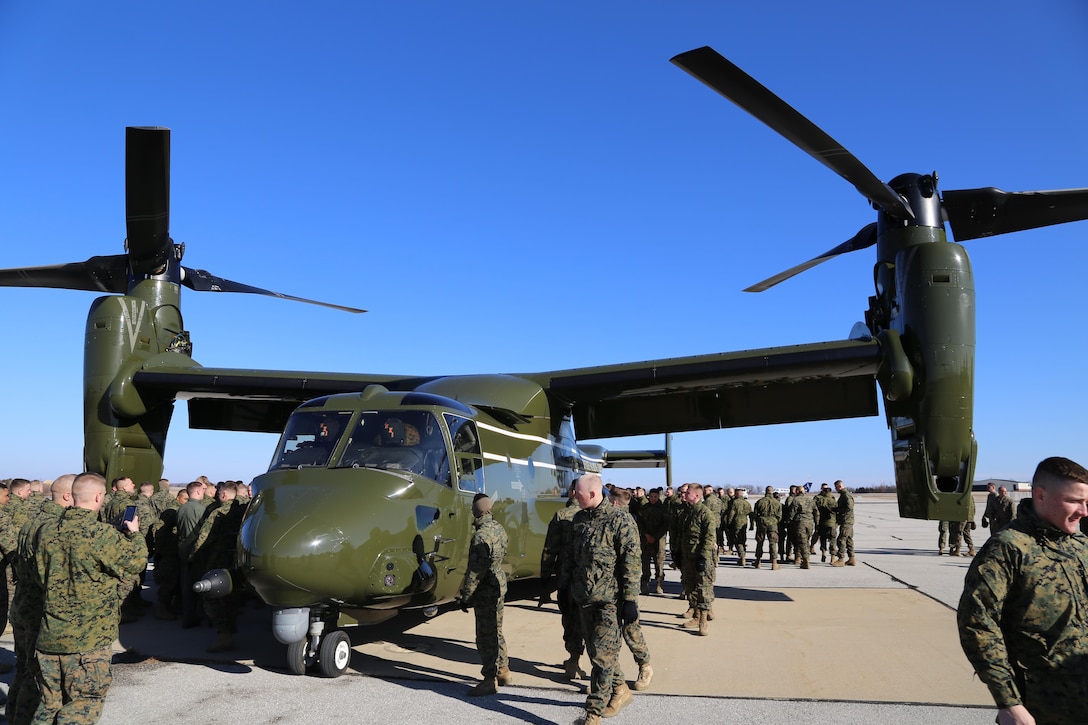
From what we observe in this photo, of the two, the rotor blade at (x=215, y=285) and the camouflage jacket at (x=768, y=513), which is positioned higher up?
the rotor blade at (x=215, y=285)

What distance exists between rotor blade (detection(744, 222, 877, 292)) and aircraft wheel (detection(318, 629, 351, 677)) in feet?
26.3

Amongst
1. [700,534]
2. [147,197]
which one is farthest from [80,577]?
[147,197]

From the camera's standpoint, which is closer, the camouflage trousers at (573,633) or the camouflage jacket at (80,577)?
the camouflage jacket at (80,577)

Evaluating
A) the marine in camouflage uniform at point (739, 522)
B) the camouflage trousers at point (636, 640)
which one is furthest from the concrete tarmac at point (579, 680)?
the marine in camouflage uniform at point (739, 522)

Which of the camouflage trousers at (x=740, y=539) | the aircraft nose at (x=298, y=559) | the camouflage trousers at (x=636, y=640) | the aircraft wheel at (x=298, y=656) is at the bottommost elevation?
the camouflage trousers at (x=740, y=539)

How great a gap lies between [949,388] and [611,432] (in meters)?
5.55

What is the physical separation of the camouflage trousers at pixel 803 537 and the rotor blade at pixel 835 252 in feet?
22.0

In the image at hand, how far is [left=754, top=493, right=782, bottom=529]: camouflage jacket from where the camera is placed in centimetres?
1650

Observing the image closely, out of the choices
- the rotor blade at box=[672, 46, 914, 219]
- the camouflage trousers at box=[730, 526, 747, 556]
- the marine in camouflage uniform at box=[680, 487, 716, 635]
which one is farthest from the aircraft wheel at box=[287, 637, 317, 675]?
the camouflage trousers at box=[730, 526, 747, 556]

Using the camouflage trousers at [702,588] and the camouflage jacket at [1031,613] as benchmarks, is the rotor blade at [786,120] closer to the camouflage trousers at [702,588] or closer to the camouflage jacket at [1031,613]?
the camouflage trousers at [702,588]

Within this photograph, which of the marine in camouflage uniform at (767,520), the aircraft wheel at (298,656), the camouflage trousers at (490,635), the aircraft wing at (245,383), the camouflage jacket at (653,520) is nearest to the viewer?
the camouflage trousers at (490,635)

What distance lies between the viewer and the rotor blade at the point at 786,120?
746 cm

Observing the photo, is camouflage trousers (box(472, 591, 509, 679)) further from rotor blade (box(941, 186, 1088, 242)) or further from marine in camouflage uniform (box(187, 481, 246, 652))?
rotor blade (box(941, 186, 1088, 242))

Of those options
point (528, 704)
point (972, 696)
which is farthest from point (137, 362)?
point (972, 696)
